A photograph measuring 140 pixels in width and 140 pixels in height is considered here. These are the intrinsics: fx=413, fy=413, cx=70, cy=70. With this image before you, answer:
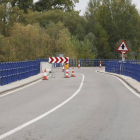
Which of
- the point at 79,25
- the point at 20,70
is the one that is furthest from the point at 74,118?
the point at 79,25

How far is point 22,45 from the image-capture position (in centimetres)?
5866

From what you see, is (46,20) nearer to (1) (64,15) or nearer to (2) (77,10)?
(1) (64,15)

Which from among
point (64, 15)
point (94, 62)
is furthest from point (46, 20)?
point (94, 62)

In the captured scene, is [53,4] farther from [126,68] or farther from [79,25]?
[126,68]

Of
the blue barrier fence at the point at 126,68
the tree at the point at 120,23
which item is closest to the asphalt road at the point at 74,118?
the blue barrier fence at the point at 126,68

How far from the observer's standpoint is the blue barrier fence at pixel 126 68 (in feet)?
92.1

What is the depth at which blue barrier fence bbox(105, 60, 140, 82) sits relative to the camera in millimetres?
28058

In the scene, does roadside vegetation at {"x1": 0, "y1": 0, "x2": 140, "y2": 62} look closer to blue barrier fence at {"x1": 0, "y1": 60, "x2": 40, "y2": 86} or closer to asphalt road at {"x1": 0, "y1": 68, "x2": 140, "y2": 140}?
blue barrier fence at {"x1": 0, "y1": 60, "x2": 40, "y2": 86}

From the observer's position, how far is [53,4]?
10331 centimetres

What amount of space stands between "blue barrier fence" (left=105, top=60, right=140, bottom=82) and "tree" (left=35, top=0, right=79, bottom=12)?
58799 mm

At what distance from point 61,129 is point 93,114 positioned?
2.76 metres

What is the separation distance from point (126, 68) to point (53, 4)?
A: 71.2m

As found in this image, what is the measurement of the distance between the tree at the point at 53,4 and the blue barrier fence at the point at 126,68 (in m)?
58.8

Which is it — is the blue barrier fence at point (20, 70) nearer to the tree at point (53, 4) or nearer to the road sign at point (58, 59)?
the road sign at point (58, 59)
